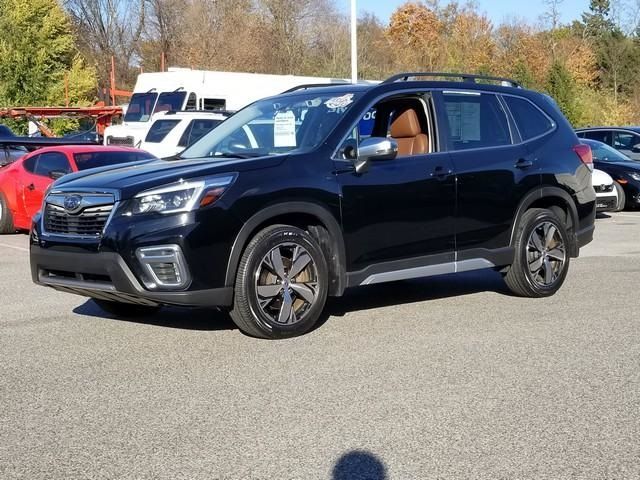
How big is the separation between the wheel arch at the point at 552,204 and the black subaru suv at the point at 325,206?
20 mm

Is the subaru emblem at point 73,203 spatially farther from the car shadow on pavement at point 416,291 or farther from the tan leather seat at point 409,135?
the tan leather seat at point 409,135

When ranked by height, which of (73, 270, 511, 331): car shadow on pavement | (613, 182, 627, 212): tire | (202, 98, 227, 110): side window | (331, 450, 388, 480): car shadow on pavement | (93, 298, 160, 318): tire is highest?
(202, 98, 227, 110): side window

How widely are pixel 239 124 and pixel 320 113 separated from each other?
87 cm

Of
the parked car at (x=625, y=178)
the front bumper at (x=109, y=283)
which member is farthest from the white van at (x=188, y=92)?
the front bumper at (x=109, y=283)

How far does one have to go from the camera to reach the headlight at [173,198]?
6262 mm

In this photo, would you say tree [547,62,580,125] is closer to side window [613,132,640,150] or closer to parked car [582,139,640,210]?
side window [613,132,640,150]

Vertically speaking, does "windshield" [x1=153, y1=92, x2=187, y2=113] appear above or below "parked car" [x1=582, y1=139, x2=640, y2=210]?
above

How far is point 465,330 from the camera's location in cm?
702

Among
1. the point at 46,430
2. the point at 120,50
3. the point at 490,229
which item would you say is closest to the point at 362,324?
the point at 490,229

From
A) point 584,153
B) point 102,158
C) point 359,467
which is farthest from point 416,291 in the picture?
point 102,158

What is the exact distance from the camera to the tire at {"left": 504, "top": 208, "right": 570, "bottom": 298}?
816 centimetres

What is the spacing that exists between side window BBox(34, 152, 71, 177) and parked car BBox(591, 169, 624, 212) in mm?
9290

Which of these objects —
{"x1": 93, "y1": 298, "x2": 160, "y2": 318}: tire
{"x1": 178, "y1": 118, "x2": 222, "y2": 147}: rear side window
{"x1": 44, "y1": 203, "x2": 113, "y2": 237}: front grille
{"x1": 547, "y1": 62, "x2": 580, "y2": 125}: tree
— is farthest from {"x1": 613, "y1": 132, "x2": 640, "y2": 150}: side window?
{"x1": 44, "y1": 203, "x2": 113, "y2": 237}: front grille

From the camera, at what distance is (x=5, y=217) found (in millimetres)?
14227
